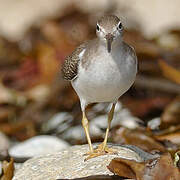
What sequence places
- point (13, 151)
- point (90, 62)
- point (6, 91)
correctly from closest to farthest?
point (90, 62)
point (13, 151)
point (6, 91)

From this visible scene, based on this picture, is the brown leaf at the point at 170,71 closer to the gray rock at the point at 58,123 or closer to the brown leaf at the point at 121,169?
the gray rock at the point at 58,123

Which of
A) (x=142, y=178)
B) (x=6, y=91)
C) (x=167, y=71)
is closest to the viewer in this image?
(x=142, y=178)

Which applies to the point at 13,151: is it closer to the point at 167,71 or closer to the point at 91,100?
the point at 91,100

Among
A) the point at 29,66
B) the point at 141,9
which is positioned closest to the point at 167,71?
the point at 29,66

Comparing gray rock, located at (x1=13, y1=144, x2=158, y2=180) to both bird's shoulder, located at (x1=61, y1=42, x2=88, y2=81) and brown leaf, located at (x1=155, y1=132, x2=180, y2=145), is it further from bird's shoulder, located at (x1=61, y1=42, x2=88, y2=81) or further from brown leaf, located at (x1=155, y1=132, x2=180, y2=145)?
bird's shoulder, located at (x1=61, y1=42, x2=88, y2=81)

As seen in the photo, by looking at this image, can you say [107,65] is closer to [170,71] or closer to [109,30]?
[109,30]

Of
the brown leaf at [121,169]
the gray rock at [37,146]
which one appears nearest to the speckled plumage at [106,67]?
the brown leaf at [121,169]

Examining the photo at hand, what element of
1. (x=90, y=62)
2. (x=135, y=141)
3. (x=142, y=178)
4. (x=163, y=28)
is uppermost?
(x=90, y=62)
